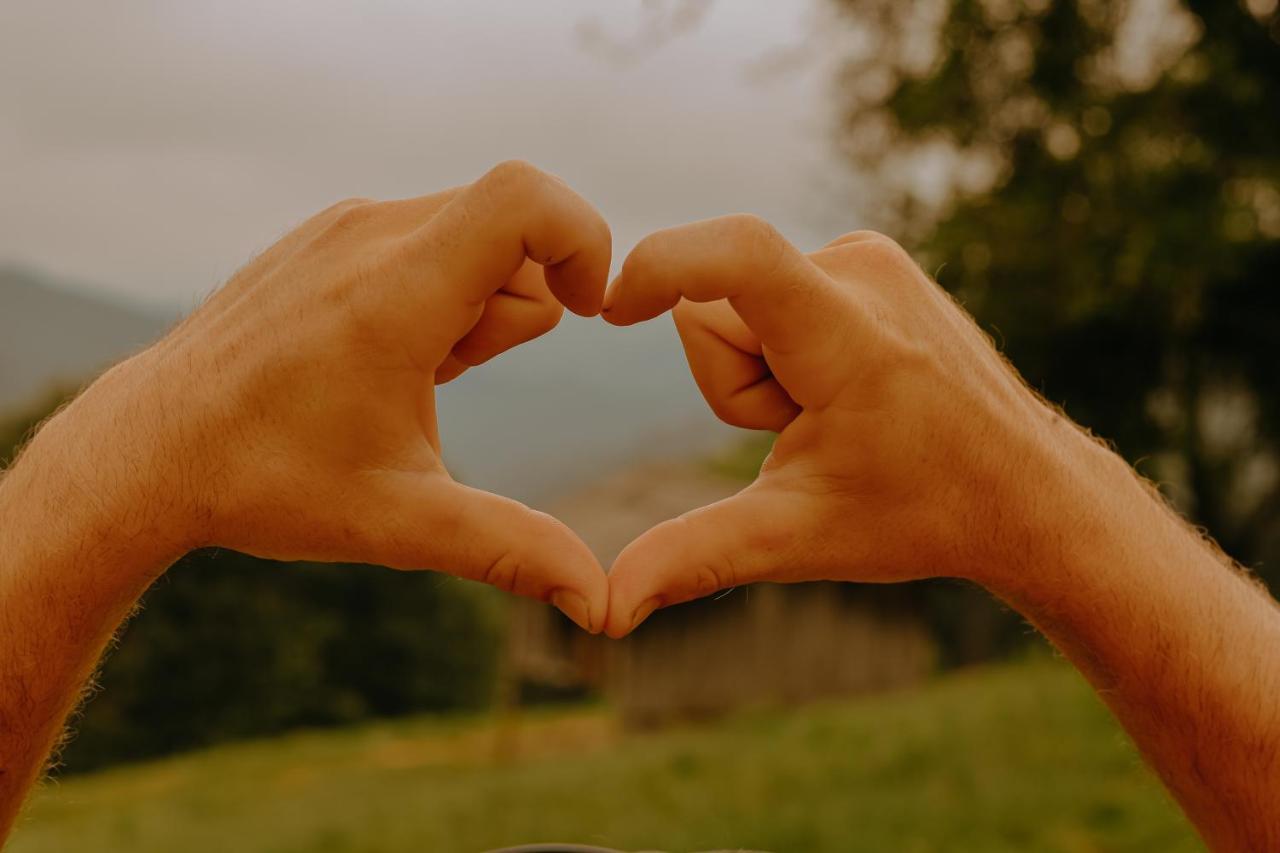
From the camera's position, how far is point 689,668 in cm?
2092

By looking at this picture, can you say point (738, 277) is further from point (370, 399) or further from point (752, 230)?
point (370, 399)

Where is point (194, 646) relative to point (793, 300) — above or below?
above

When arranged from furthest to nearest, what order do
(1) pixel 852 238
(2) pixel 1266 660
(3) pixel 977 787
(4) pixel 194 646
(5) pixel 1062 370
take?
1. (4) pixel 194 646
2. (5) pixel 1062 370
3. (3) pixel 977 787
4. (1) pixel 852 238
5. (2) pixel 1266 660

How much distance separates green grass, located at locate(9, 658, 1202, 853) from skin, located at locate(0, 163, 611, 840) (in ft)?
1.90

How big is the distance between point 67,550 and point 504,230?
2.78 ft

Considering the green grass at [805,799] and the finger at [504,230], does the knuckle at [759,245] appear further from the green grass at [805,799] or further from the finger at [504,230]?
the green grass at [805,799]

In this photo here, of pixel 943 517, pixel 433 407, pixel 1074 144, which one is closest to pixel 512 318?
pixel 433 407

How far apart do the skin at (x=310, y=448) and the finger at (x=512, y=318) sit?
186 millimetres

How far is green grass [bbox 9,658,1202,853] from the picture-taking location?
21.0ft

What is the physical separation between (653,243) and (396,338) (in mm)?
402

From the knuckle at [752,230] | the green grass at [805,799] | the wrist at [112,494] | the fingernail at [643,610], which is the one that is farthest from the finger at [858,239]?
the green grass at [805,799]

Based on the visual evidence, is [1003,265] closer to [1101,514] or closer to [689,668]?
[1101,514]

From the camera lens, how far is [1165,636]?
1778mm

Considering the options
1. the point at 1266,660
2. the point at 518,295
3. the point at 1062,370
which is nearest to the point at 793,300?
the point at 518,295
